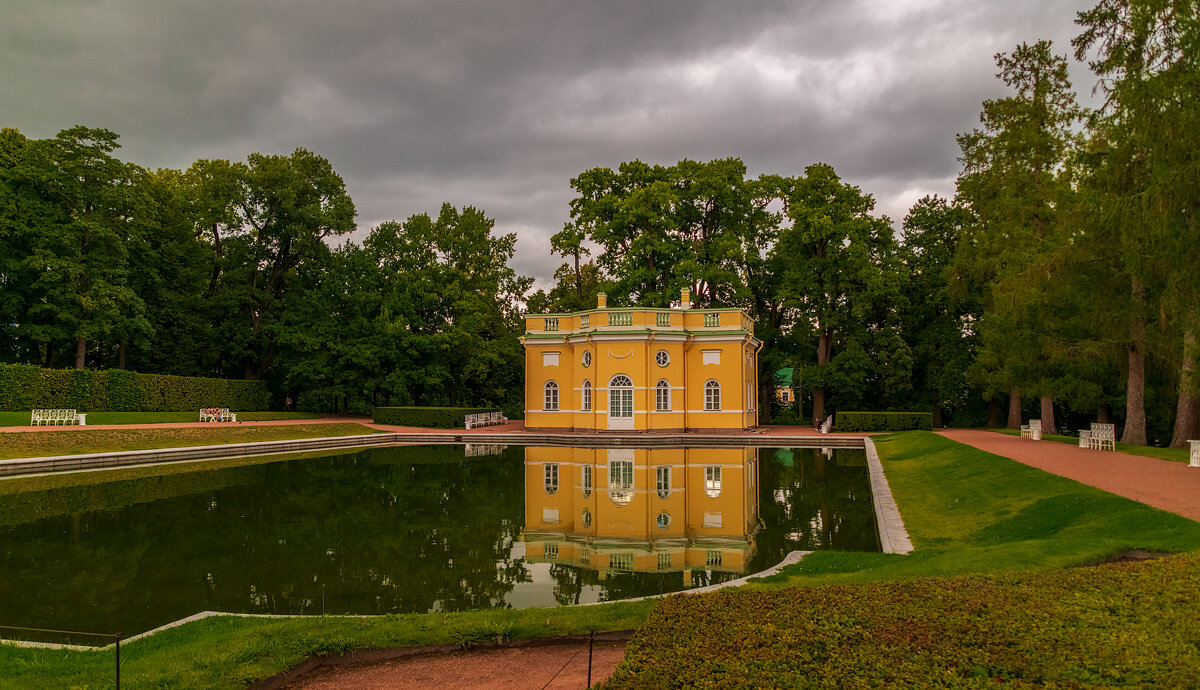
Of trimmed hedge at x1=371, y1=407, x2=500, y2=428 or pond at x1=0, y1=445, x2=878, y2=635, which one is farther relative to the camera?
trimmed hedge at x1=371, y1=407, x2=500, y2=428

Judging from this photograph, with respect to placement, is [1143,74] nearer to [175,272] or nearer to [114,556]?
[114,556]

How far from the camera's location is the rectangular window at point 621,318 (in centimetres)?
2605

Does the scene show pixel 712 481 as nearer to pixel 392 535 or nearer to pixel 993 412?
pixel 392 535

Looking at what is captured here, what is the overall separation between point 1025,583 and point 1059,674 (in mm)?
1772

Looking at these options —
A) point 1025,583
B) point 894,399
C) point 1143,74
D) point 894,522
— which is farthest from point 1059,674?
point 894,399

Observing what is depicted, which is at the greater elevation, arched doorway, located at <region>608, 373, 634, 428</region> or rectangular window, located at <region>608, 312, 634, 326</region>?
rectangular window, located at <region>608, 312, 634, 326</region>

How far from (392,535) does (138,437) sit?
1557 centimetres

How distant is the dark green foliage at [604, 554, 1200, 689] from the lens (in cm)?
280

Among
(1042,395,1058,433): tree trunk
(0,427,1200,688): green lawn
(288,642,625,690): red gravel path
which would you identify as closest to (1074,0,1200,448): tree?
(0,427,1200,688): green lawn

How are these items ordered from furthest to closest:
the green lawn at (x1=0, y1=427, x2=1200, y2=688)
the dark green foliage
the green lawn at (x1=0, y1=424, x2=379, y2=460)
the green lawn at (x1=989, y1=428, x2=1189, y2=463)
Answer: the green lawn at (x1=0, y1=424, x2=379, y2=460)
the green lawn at (x1=989, y1=428, x2=1189, y2=463)
the green lawn at (x1=0, y1=427, x2=1200, y2=688)
the dark green foliage

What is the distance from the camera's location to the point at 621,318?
2606 centimetres

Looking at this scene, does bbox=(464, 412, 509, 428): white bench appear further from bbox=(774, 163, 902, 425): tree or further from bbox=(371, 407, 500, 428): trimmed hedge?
bbox=(774, 163, 902, 425): tree

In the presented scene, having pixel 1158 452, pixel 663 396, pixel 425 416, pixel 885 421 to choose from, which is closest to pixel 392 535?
pixel 1158 452

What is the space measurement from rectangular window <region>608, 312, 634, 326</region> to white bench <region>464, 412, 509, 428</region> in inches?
316
